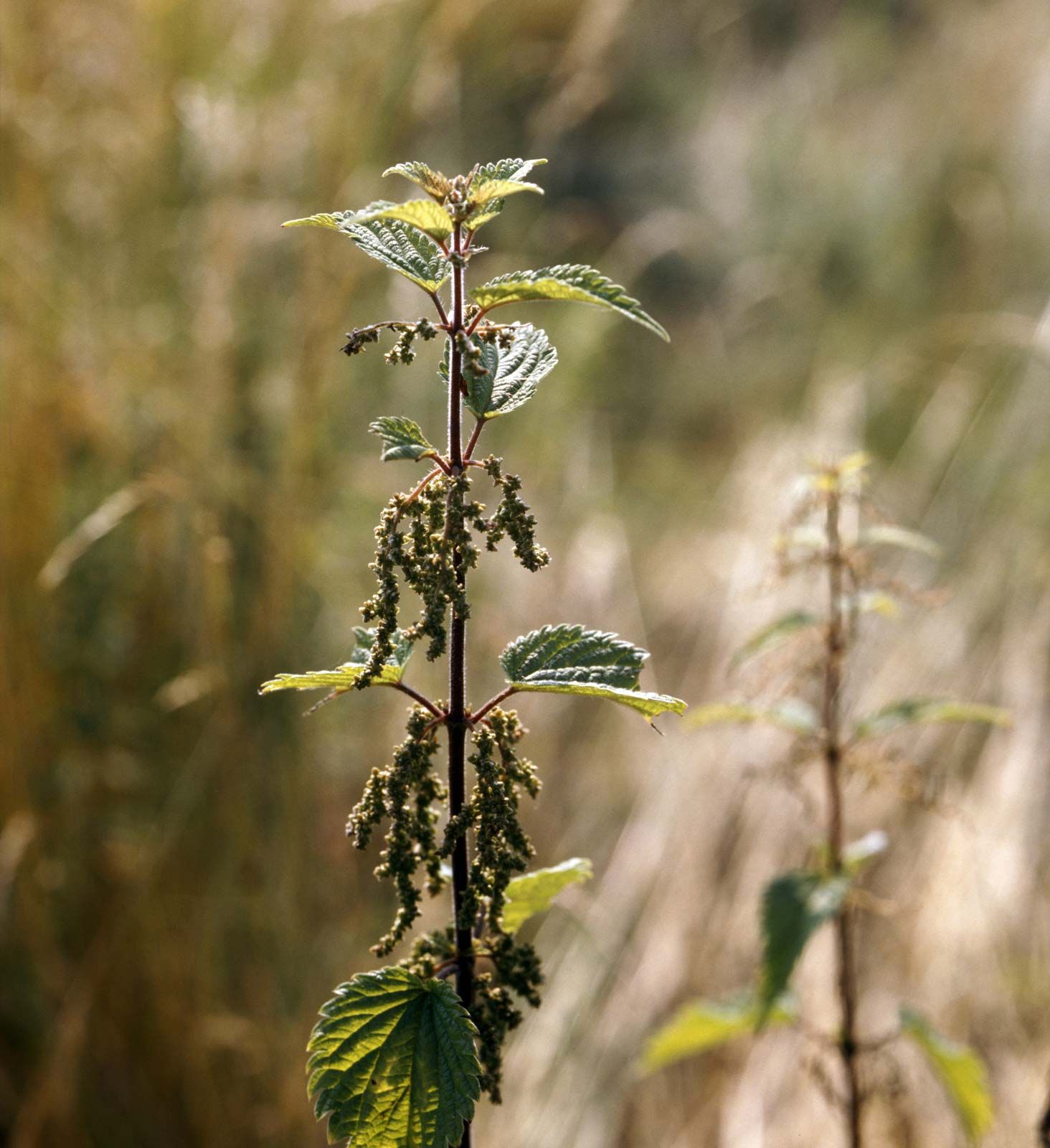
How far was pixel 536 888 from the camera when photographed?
2.81 feet

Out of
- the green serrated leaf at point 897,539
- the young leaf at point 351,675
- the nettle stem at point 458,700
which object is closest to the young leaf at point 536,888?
the nettle stem at point 458,700

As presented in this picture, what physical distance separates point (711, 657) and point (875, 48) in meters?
6.43

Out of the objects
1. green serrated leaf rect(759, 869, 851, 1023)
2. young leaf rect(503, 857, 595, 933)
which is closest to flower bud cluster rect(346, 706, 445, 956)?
young leaf rect(503, 857, 595, 933)

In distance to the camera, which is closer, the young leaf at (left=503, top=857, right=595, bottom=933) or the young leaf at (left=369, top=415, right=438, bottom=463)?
the young leaf at (left=369, top=415, right=438, bottom=463)

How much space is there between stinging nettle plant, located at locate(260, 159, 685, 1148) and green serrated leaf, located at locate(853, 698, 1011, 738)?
0.61 metres

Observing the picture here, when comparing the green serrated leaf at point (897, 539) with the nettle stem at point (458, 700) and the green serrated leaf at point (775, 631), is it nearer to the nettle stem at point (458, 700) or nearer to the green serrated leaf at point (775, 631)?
the green serrated leaf at point (775, 631)

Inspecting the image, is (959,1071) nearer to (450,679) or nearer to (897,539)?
(897,539)

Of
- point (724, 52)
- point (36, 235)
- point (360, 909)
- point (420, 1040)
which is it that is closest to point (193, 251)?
point (36, 235)

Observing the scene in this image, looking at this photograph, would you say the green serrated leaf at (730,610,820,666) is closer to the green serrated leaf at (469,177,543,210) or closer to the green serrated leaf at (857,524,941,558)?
the green serrated leaf at (857,524,941,558)

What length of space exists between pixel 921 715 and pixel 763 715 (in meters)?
0.18

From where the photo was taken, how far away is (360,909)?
2.15 metres

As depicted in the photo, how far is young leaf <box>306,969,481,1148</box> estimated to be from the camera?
27.5 inches

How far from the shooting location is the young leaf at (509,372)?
0.71 metres

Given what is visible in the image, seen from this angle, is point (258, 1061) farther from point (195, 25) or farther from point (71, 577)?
point (195, 25)
